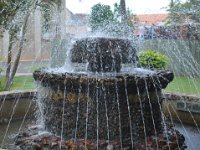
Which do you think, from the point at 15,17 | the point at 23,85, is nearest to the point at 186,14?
the point at 23,85

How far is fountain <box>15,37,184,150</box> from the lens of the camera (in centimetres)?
553

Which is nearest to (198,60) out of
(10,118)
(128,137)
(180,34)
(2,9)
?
(180,34)

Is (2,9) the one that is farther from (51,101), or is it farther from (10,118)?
(51,101)

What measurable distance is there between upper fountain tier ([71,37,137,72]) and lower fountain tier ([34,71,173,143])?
58 centimetres

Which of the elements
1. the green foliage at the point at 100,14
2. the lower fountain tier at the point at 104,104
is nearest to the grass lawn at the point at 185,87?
the lower fountain tier at the point at 104,104

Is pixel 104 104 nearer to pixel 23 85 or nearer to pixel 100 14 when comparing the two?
pixel 23 85

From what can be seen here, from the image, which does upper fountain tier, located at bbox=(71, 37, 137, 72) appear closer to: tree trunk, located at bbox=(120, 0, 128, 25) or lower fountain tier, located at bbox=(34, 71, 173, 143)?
lower fountain tier, located at bbox=(34, 71, 173, 143)

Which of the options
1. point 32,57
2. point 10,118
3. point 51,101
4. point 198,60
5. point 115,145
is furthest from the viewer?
point 32,57

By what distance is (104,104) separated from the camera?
5.61 meters

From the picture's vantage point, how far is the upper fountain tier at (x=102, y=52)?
599cm

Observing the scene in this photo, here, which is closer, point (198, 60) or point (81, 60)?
point (81, 60)

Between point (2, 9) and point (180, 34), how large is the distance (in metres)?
10.5

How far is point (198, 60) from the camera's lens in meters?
20.1

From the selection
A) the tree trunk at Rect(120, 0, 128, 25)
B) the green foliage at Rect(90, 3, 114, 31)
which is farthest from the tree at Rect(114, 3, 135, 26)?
the green foliage at Rect(90, 3, 114, 31)
